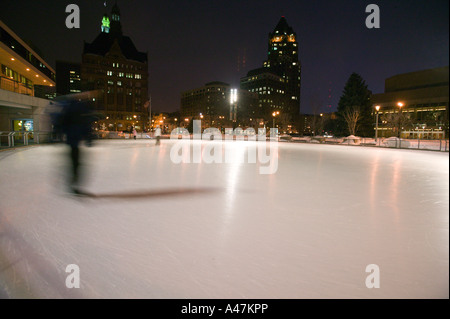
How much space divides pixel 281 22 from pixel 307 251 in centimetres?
19110

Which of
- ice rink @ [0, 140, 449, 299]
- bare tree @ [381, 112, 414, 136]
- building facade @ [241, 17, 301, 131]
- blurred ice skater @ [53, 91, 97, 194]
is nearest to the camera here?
ice rink @ [0, 140, 449, 299]

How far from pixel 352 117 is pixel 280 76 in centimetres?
12192

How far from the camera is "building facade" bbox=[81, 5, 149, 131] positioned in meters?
88.0

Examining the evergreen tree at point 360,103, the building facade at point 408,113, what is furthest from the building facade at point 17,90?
the evergreen tree at point 360,103

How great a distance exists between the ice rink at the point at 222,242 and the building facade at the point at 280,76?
107 metres

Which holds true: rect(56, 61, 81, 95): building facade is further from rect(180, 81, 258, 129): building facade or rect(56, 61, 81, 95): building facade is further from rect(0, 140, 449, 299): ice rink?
rect(0, 140, 449, 299): ice rink

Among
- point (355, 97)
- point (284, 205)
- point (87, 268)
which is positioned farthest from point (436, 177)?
point (355, 97)

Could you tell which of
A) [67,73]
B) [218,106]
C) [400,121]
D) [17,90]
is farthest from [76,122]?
[67,73]

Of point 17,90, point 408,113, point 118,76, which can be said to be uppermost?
point 118,76

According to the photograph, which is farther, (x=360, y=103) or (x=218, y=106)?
(x=218, y=106)

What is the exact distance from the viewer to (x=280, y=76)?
14988cm

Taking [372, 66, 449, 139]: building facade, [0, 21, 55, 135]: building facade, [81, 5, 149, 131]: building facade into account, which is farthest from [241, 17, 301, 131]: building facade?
[0, 21, 55, 135]: building facade

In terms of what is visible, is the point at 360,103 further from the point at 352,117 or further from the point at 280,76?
the point at 280,76

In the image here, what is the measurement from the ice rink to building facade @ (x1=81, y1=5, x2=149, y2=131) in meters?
86.4
